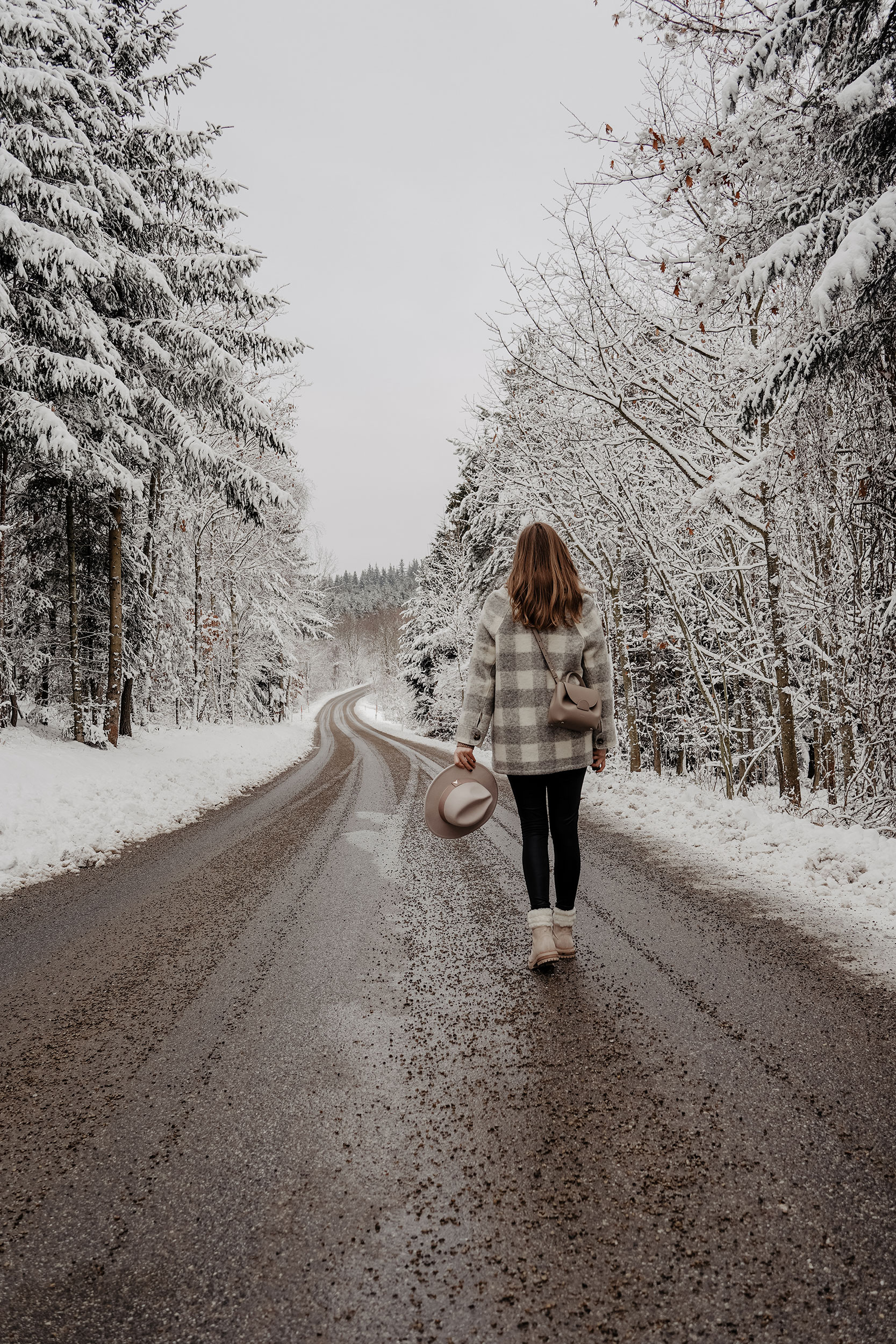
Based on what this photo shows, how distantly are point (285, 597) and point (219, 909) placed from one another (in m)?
26.5

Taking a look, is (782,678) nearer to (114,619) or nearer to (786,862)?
(786,862)

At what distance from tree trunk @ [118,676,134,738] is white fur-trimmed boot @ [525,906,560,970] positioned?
13.4 meters

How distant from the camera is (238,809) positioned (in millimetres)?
9992

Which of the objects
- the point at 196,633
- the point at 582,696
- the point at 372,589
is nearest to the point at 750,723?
the point at 582,696

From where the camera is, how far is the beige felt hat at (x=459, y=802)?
358 centimetres

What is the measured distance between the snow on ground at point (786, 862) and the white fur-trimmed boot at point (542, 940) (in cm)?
153

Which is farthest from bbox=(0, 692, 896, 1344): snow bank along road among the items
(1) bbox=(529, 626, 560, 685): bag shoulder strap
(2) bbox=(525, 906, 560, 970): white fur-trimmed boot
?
(1) bbox=(529, 626, 560, 685): bag shoulder strap

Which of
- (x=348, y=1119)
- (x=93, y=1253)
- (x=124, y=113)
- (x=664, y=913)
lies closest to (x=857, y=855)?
(x=664, y=913)

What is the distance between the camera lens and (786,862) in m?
5.45

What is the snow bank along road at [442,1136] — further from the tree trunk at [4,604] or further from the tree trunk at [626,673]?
the tree trunk at [626,673]

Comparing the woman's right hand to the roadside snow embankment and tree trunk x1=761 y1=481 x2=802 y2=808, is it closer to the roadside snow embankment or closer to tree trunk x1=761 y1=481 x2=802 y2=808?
the roadside snow embankment

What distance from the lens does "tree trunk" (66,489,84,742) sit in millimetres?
11656

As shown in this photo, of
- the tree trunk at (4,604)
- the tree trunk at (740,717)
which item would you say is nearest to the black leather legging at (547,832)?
the tree trunk at (4,604)

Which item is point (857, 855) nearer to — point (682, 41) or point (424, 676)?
point (682, 41)
